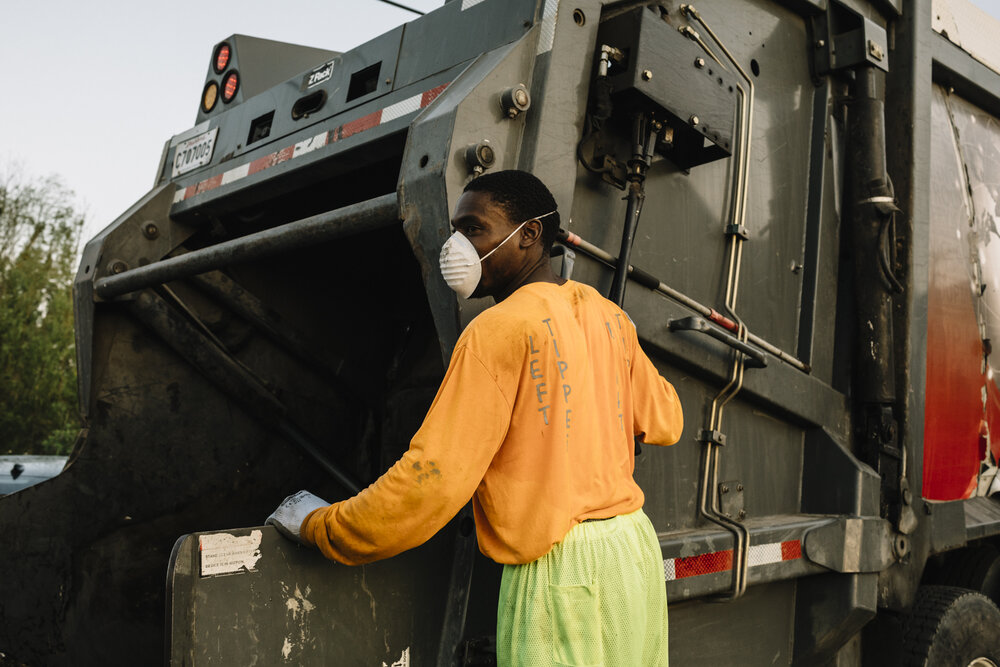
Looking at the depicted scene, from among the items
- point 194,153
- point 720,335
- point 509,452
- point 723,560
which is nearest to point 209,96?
point 194,153

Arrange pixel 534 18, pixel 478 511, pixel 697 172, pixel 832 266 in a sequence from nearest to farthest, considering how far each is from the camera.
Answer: pixel 478 511 → pixel 534 18 → pixel 697 172 → pixel 832 266

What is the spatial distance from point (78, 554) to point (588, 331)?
2.10 meters

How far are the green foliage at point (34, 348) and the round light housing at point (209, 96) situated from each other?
6.88 metres

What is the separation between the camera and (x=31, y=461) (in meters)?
4.05

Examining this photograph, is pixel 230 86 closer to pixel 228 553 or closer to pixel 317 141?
pixel 317 141

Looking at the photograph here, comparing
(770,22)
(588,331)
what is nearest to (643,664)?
(588,331)

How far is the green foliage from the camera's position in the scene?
9977 mm

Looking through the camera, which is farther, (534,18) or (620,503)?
(534,18)

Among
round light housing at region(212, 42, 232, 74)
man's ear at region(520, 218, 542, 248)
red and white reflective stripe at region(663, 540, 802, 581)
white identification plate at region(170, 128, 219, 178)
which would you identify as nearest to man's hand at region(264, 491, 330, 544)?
man's ear at region(520, 218, 542, 248)

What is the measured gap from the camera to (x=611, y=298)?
2.00m

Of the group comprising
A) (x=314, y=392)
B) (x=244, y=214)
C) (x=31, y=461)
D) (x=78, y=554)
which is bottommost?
(x=78, y=554)

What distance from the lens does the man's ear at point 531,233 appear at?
5.82ft

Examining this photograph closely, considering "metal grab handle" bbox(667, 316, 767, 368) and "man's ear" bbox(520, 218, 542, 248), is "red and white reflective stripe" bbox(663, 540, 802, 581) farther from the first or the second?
"man's ear" bbox(520, 218, 542, 248)

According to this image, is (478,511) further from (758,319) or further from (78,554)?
(78,554)
